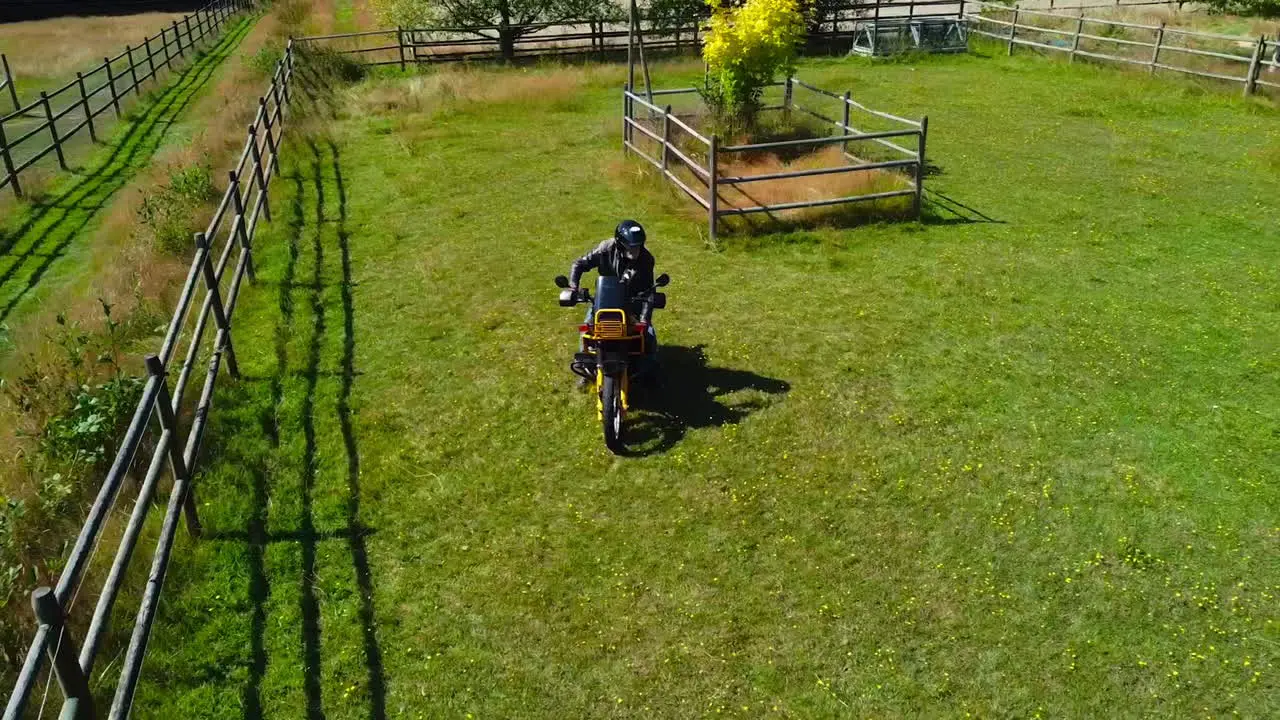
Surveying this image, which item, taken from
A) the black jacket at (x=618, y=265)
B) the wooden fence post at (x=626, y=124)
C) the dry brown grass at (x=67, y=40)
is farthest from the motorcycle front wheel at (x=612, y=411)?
the dry brown grass at (x=67, y=40)

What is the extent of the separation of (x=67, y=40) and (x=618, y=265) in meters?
38.4

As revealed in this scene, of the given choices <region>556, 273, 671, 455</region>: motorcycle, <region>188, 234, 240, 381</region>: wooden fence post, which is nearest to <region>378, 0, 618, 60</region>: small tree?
<region>188, 234, 240, 381</region>: wooden fence post

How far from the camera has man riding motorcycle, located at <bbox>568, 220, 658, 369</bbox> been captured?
718 cm

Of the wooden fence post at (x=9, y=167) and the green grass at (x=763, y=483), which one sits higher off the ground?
the wooden fence post at (x=9, y=167)

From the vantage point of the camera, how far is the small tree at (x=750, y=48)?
15.4 meters

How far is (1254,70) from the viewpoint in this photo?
18938 mm

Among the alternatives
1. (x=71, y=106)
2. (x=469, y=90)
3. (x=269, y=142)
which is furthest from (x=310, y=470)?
(x=469, y=90)

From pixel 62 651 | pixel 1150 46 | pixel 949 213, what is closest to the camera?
pixel 62 651

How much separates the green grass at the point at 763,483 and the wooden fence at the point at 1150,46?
Answer: 9.97 metres

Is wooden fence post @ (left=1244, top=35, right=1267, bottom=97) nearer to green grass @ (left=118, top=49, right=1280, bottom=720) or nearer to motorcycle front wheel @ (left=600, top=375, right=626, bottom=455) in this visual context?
green grass @ (left=118, top=49, right=1280, bottom=720)

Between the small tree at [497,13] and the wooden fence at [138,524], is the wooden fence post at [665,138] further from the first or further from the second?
the small tree at [497,13]

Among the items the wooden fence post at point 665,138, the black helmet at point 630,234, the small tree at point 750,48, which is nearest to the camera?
the black helmet at point 630,234

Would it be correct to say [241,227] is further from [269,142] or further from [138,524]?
[269,142]

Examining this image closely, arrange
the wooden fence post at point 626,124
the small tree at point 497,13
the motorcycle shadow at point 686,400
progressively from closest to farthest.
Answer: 1. the motorcycle shadow at point 686,400
2. the wooden fence post at point 626,124
3. the small tree at point 497,13
